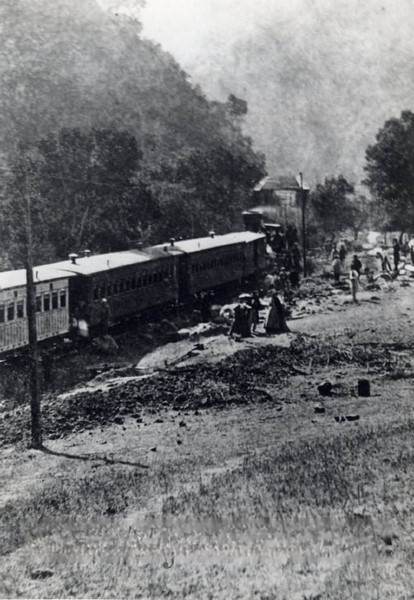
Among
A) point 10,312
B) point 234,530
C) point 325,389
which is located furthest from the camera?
point 10,312

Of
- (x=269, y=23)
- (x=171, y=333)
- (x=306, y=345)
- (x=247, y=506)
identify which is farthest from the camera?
(x=171, y=333)

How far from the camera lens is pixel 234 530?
6395mm

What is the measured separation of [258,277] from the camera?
3438 cm

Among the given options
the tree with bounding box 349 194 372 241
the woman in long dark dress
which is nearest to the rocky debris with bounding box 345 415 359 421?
the woman in long dark dress

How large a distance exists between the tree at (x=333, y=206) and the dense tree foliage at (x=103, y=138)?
6319 mm

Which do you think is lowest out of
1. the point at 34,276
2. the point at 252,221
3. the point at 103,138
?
the point at 34,276

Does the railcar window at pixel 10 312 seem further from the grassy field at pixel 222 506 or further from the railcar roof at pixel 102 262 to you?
the grassy field at pixel 222 506

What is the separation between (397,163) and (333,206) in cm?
2774

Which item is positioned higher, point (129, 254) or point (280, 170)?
point (280, 170)

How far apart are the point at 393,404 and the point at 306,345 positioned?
16.0ft

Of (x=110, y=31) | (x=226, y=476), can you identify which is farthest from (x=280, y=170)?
(x=226, y=476)

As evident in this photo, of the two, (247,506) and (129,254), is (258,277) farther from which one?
(247,506)

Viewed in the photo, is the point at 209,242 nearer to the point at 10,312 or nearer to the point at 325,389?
the point at 10,312

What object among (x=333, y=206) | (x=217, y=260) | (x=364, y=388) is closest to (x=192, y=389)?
(x=364, y=388)
